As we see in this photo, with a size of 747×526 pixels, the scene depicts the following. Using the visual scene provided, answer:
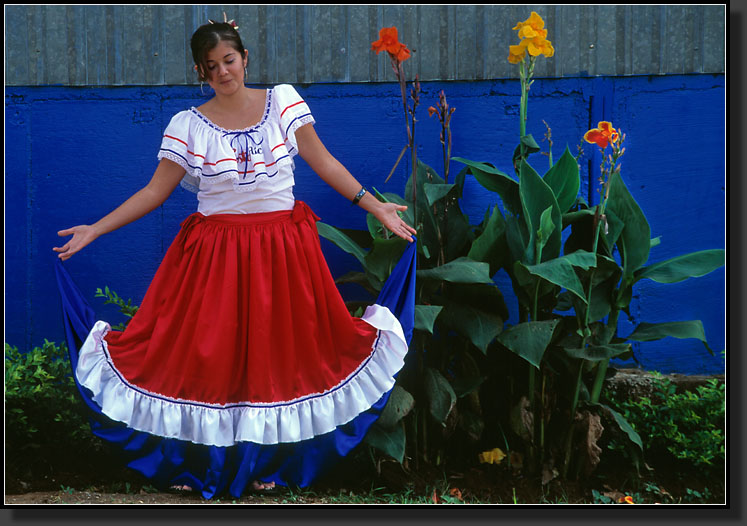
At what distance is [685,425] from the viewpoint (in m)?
3.28

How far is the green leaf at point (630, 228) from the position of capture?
9.73 ft

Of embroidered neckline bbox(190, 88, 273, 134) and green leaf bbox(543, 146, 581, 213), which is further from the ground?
embroidered neckline bbox(190, 88, 273, 134)

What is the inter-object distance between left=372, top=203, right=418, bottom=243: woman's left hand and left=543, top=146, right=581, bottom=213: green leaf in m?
0.63

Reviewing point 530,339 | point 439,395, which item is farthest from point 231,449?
point 530,339

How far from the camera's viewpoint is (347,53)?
3.44 m

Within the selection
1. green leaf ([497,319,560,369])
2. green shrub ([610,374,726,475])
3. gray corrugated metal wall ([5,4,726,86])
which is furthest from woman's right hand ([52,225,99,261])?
green shrub ([610,374,726,475])

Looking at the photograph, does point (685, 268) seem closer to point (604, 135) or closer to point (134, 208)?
point (604, 135)

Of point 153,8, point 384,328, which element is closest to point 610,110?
point 384,328

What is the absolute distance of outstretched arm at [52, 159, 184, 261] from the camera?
2785 mm

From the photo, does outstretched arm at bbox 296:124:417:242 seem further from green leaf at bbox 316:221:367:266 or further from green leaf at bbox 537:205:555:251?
green leaf at bbox 537:205:555:251

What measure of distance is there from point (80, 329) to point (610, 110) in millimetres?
2556

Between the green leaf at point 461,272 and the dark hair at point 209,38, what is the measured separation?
3.71 ft

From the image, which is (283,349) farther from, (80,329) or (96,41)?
(96,41)

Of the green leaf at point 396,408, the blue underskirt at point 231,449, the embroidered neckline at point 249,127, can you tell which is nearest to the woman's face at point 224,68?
the embroidered neckline at point 249,127
